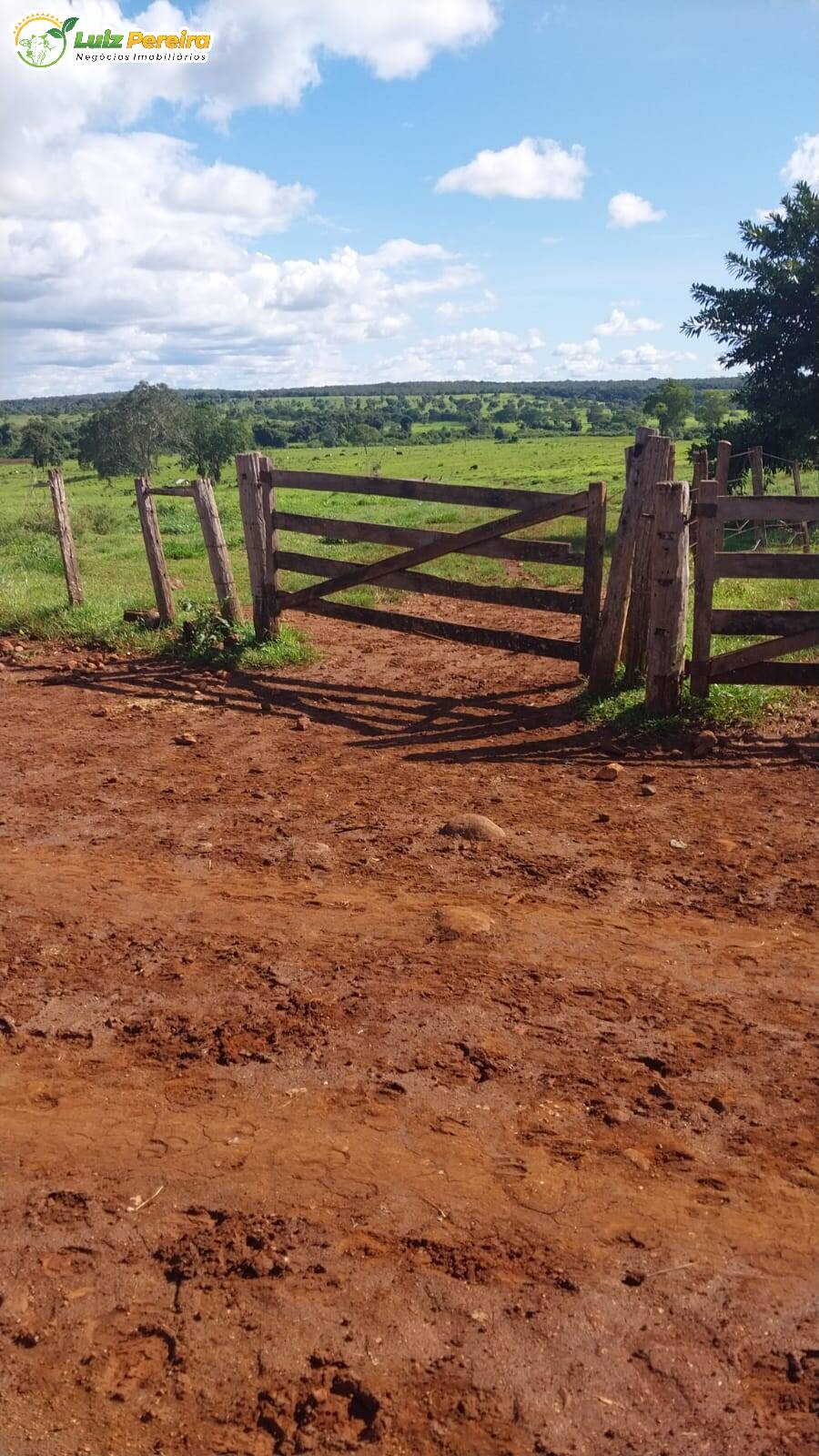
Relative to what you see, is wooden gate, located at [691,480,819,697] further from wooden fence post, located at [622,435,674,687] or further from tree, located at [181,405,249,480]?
tree, located at [181,405,249,480]

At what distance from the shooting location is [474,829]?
5.91 m

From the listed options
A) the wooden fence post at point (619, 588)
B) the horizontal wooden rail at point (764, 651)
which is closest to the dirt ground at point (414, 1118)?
the horizontal wooden rail at point (764, 651)

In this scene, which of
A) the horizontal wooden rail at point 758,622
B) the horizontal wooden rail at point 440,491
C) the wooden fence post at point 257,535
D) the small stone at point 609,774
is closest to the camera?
the small stone at point 609,774

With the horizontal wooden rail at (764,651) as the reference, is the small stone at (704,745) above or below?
below

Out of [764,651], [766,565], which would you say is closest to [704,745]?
[764,651]

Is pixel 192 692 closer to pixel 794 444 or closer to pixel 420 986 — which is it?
pixel 420 986

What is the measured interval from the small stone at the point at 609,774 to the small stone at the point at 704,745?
23.7 inches

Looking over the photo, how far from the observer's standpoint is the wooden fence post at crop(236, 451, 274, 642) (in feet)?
32.9

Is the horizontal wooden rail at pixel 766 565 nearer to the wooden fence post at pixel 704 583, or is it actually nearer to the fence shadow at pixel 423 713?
the wooden fence post at pixel 704 583

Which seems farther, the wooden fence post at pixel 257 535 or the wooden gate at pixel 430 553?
the wooden fence post at pixel 257 535

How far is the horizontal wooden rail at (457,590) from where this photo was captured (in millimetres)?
8633

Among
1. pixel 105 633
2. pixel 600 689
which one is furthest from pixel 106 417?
pixel 600 689

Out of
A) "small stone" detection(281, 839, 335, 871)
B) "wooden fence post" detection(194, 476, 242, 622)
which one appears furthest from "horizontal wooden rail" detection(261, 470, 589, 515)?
"small stone" detection(281, 839, 335, 871)

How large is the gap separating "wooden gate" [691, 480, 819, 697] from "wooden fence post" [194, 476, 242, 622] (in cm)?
529
